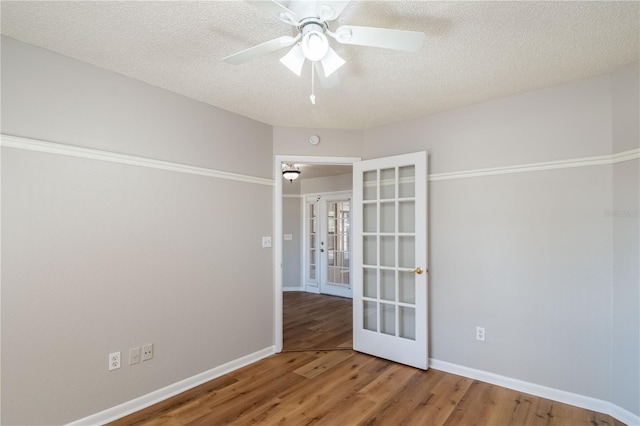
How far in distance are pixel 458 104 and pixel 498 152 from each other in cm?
60

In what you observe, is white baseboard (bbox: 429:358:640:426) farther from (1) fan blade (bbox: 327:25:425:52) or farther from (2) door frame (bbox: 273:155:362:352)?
(1) fan blade (bbox: 327:25:425:52)

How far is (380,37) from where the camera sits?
5.07 ft

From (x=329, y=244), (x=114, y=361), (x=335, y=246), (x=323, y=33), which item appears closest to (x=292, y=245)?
(x=329, y=244)

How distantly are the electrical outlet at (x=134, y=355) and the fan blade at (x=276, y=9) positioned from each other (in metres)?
2.54

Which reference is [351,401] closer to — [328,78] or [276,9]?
[328,78]

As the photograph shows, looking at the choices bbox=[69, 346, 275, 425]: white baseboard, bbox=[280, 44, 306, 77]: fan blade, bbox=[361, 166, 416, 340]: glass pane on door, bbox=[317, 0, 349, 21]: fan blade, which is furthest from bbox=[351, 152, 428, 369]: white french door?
bbox=[317, 0, 349, 21]: fan blade

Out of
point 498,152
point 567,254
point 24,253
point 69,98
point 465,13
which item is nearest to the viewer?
point 465,13

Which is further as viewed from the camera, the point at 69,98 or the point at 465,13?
the point at 69,98

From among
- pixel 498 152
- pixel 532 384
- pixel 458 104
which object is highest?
pixel 458 104

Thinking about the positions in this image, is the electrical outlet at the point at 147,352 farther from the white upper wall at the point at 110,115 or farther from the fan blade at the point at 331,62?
the fan blade at the point at 331,62

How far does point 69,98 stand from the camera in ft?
7.15

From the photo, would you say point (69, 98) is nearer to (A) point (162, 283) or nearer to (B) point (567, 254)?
(A) point (162, 283)

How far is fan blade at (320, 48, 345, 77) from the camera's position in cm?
172

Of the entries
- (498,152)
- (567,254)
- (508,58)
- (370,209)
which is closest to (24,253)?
(370,209)
